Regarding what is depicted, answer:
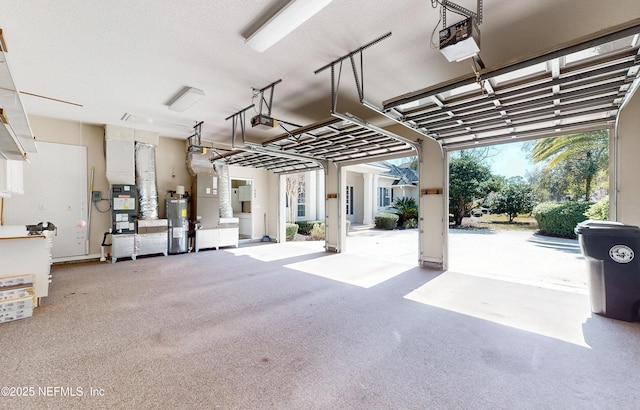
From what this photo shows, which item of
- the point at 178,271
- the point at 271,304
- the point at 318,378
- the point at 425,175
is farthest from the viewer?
the point at 425,175

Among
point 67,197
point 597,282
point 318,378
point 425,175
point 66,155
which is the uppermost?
point 66,155

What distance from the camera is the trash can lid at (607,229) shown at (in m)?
2.99

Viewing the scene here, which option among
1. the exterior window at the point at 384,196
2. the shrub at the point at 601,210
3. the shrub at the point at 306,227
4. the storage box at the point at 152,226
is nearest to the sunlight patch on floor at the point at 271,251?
the storage box at the point at 152,226

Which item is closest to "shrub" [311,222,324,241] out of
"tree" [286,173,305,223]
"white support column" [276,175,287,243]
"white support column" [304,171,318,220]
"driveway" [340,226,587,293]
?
"tree" [286,173,305,223]

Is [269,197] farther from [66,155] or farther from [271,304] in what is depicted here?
[271,304]

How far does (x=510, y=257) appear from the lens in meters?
6.67

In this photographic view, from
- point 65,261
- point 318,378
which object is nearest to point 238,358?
point 318,378

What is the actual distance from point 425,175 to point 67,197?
798cm

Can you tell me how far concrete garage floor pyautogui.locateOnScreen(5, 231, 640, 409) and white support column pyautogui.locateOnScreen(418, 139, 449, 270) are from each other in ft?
3.97

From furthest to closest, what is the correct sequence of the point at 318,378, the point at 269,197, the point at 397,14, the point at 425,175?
the point at 269,197
the point at 425,175
the point at 397,14
the point at 318,378

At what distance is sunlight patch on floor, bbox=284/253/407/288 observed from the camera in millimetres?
4805

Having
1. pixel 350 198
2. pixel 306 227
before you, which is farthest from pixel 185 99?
pixel 350 198

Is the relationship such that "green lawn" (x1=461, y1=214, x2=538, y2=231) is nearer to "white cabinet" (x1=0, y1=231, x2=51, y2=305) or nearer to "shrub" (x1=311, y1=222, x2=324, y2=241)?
"shrub" (x1=311, y1=222, x2=324, y2=241)

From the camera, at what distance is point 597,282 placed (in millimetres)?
3205
